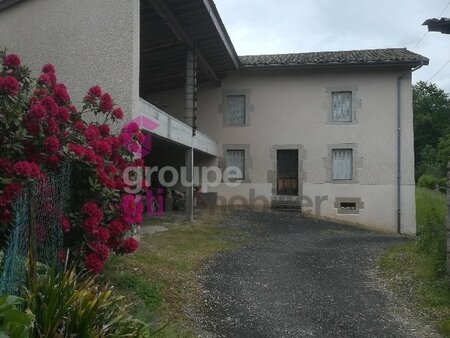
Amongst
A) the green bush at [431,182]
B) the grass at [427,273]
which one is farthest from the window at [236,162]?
the green bush at [431,182]

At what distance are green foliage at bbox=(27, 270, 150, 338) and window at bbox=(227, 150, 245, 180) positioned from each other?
12.1 m

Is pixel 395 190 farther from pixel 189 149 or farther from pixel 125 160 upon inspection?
pixel 125 160

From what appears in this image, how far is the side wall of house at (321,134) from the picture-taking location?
14883mm

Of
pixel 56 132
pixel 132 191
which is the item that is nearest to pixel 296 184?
pixel 132 191

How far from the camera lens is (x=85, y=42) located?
7.84 meters

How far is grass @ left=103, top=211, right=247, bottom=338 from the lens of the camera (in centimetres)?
500

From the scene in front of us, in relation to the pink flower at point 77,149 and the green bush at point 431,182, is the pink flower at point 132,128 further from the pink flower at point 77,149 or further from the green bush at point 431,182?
the green bush at point 431,182

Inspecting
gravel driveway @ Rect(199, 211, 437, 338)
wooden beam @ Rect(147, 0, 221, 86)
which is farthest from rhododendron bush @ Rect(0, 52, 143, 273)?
wooden beam @ Rect(147, 0, 221, 86)

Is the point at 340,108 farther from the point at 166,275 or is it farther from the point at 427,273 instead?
the point at 166,275

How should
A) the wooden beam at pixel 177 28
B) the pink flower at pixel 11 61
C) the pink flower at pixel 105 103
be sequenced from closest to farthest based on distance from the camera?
the pink flower at pixel 11 61 → the pink flower at pixel 105 103 → the wooden beam at pixel 177 28

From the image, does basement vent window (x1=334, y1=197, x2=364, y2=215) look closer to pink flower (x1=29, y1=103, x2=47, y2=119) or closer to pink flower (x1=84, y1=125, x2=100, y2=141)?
pink flower (x1=84, y1=125, x2=100, y2=141)

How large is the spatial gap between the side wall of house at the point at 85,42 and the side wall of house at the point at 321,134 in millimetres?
7941

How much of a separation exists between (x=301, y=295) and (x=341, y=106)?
1033 centimetres

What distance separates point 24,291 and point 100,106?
2.89m
